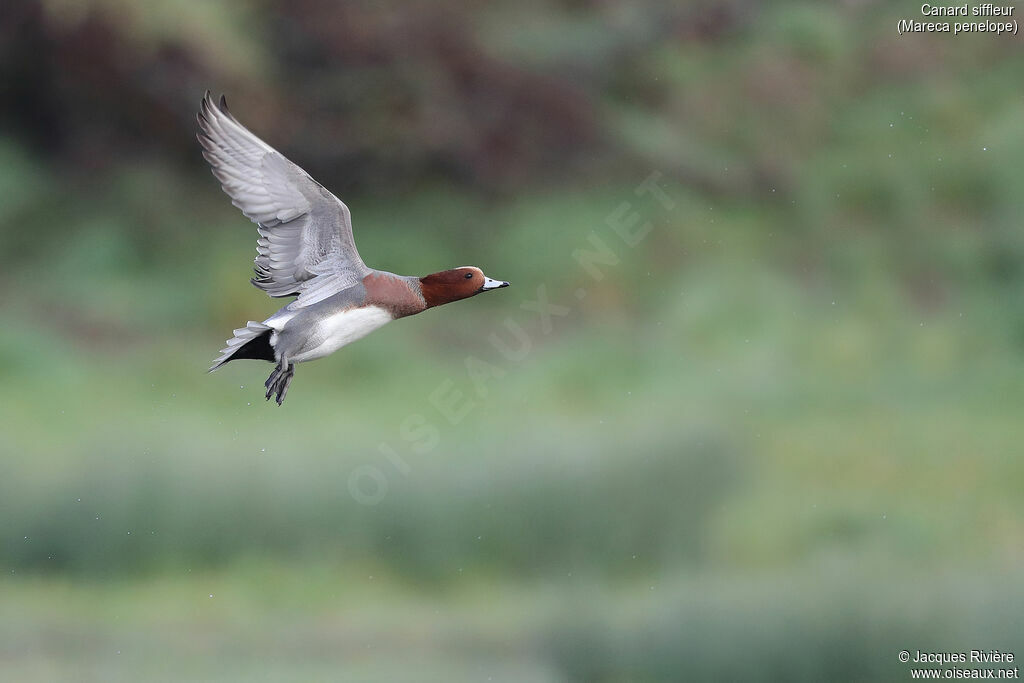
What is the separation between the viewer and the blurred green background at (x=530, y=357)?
6559mm

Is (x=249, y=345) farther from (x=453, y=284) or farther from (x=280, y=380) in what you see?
(x=453, y=284)

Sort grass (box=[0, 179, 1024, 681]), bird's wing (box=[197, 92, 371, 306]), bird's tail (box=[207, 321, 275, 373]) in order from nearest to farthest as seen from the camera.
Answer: bird's tail (box=[207, 321, 275, 373])
bird's wing (box=[197, 92, 371, 306])
grass (box=[0, 179, 1024, 681])

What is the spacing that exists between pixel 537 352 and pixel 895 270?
2.03 metres

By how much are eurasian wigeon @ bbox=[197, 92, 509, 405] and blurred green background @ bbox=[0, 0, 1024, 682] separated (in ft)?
11.4

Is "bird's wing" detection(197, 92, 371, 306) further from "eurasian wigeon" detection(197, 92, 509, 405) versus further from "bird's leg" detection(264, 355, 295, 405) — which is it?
"bird's leg" detection(264, 355, 295, 405)

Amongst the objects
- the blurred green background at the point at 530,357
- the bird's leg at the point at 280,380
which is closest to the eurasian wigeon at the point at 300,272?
the bird's leg at the point at 280,380

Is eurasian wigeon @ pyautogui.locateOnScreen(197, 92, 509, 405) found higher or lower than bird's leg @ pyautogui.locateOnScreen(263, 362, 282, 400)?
higher

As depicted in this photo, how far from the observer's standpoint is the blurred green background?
6.56 m

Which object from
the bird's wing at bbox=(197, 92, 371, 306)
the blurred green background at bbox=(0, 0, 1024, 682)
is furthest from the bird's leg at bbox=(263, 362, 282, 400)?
the blurred green background at bbox=(0, 0, 1024, 682)

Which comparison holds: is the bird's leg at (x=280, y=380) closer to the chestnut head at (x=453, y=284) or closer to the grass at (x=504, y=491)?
the chestnut head at (x=453, y=284)

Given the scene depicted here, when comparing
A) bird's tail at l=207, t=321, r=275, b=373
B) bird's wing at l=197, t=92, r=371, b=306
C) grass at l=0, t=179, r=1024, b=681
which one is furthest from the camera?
grass at l=0, t=179, r=1024, b=681

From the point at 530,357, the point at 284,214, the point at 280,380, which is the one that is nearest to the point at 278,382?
the point at 280,380

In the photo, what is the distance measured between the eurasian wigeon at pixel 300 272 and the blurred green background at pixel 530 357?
348 cm

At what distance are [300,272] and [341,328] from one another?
181 millimetres
